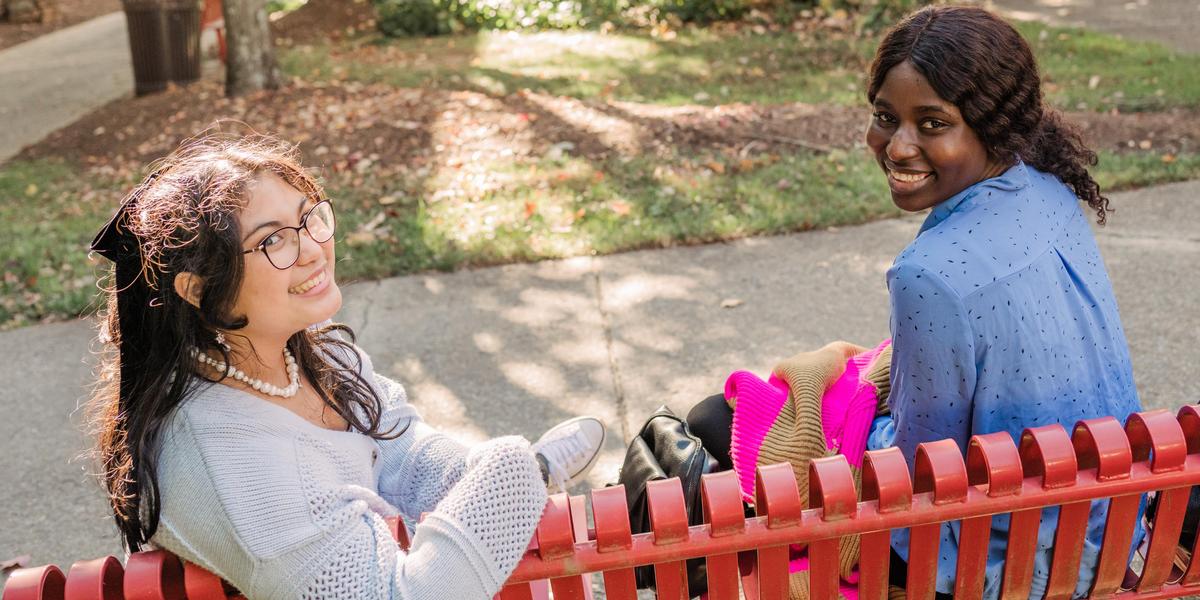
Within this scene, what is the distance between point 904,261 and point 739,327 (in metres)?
2.20

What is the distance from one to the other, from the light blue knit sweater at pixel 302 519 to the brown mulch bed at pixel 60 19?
1369cm

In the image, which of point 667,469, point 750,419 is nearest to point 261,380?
point 667,469

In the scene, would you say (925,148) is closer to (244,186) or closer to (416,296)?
(244,186)

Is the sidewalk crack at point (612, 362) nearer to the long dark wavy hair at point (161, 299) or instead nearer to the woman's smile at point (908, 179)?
the woman's smile at point (908, 179)

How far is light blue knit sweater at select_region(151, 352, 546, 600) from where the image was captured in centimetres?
181

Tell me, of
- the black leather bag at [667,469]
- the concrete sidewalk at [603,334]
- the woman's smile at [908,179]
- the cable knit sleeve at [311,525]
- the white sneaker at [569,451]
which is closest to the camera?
the cable knit sleeve at [311,525]

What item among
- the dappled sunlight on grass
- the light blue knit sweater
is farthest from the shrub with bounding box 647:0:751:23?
the light blue knit sweater

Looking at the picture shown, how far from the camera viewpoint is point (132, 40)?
30.5 feet

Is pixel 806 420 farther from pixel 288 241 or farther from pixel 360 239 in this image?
pixel 360 239

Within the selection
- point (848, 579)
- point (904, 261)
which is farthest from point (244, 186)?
point (848, 579)

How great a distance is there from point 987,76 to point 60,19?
1620 cm

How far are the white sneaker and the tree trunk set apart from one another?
6.29 meters

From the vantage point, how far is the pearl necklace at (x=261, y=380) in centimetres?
199

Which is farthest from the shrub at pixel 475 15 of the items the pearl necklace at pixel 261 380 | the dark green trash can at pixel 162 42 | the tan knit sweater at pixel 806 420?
the pearl necklace at pixel 261 380
